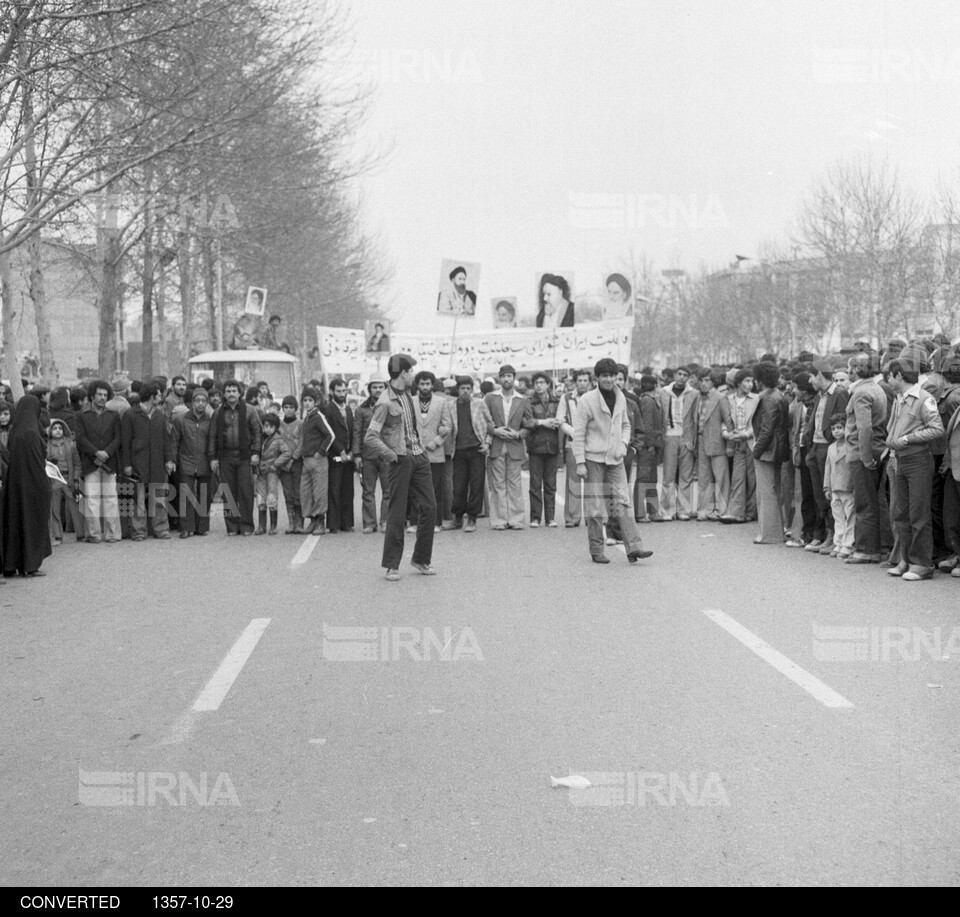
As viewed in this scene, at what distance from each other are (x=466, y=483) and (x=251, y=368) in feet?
45.2

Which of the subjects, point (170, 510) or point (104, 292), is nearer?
point (170, 510)

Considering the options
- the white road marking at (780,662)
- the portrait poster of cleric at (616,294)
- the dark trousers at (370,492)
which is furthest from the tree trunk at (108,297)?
the white road marking at (780,662)

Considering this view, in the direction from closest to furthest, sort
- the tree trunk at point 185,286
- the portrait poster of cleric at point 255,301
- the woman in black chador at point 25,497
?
the woman in black chador at point 25,497, the portrait poster of cleric at point 255,301, the tree trunk at point 185,286

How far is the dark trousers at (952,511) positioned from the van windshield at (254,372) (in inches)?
773

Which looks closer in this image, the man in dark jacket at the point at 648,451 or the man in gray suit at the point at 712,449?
the man in gray suit at the point at 712,449

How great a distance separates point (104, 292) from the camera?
30812 millimetres

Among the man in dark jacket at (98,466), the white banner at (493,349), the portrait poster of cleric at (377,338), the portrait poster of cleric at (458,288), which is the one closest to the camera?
the man in dark jacket at (98,466)

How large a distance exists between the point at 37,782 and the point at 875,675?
15.6 feet

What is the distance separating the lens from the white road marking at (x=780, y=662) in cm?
712

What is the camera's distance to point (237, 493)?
16891 millimetres

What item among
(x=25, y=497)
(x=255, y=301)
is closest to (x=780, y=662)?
(x=25, y=497)

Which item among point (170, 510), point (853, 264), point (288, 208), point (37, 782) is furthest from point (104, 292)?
point (37, 782)

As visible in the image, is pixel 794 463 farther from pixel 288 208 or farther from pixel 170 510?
pixel 288 208

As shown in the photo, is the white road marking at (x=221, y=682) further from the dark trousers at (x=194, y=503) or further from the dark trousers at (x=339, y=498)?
the dark trousers at (x=194, y=503)
